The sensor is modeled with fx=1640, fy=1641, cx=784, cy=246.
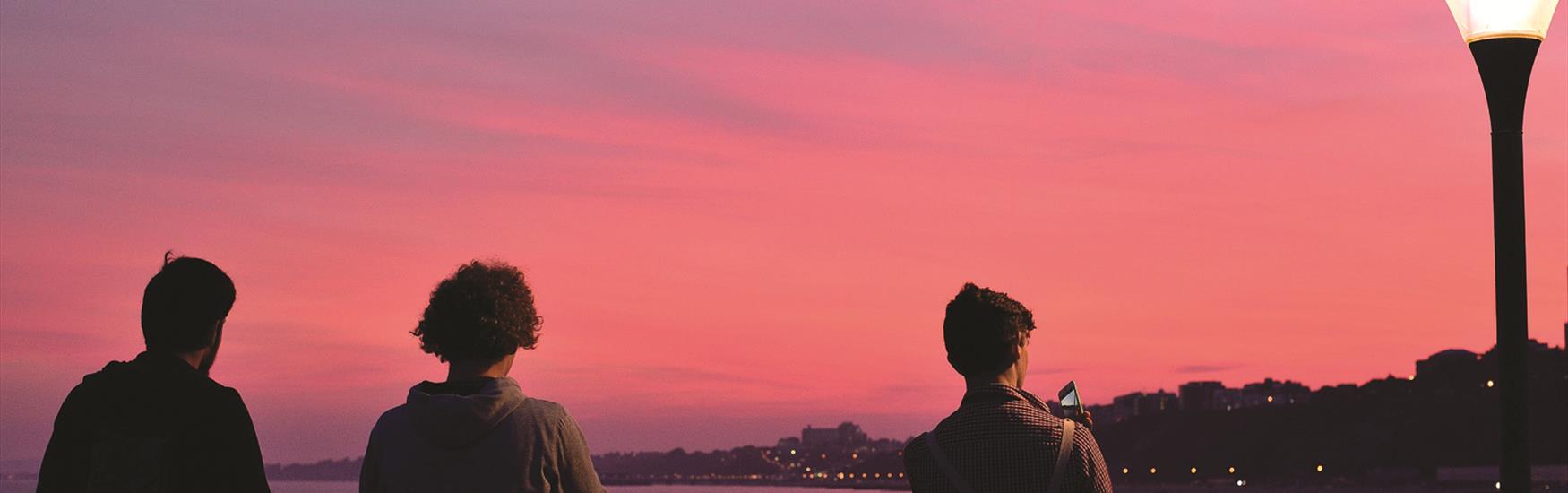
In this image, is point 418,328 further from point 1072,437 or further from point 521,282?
point 1072,437

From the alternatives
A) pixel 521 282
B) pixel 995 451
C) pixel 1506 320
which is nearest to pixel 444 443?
pixel 521 282

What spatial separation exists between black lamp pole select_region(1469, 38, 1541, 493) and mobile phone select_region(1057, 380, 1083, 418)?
3.22m

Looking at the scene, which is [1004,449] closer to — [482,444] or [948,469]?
[948,469]

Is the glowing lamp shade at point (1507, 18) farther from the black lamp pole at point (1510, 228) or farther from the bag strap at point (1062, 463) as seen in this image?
the bag strap at point (1062, 463)

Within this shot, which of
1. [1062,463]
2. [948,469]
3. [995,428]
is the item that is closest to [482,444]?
[948,469]

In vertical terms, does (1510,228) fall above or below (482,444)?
above

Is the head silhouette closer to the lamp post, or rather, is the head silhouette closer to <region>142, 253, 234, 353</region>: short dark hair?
<region>142, 253, 234, 353</region>: short dark hair

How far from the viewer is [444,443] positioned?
5887 mm

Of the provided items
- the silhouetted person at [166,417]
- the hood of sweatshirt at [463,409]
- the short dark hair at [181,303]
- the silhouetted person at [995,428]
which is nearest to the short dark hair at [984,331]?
the silhouetted person at [995,428]

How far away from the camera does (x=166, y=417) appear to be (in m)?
5.05

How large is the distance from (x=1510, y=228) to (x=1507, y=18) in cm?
123

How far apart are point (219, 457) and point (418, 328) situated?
3.94 ft

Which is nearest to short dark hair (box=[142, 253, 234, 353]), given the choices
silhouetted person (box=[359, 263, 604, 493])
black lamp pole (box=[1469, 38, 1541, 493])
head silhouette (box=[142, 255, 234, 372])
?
head silhouette (box=[142, 255, 234, 372])

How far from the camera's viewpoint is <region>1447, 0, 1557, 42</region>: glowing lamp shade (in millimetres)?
8711
